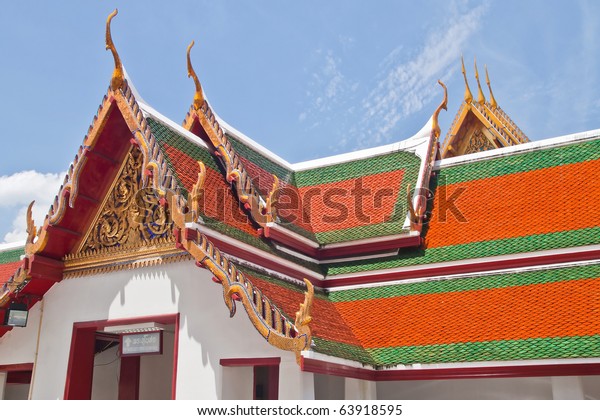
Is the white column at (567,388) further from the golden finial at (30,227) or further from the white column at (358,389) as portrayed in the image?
the golden finial at (30,227)

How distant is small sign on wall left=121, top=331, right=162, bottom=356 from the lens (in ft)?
23.5

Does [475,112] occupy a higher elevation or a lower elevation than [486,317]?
higher

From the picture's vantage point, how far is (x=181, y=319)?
6914 millimetres

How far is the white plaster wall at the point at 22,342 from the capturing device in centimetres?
791

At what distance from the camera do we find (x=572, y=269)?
7.45 meters

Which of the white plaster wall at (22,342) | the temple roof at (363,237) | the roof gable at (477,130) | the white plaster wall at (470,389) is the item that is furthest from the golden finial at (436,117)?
the white plaster wall at (22,342)

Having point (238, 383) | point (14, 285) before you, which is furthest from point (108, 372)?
point (238, 383)

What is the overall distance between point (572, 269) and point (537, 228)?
865mm

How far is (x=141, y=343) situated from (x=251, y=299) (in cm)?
191

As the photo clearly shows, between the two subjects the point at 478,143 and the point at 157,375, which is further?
the point at 478,143

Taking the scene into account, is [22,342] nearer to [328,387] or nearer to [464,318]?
[328,387]

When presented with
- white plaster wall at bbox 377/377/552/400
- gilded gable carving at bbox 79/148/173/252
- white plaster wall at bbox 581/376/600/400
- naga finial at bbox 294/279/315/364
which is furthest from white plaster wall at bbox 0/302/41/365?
white plaster wall at bbox 581/376/600/400

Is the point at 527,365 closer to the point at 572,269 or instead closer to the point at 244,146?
the point at 572,269
